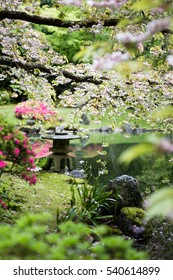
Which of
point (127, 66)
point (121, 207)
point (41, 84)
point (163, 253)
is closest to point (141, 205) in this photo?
point (121, 207)

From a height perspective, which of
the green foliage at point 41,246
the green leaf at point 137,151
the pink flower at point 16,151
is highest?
the green leaf at point 137,151

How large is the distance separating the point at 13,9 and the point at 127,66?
405 centimetres

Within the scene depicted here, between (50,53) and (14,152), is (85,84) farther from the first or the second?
(14,152)

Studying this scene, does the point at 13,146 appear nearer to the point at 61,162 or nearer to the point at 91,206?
the point at 91,206

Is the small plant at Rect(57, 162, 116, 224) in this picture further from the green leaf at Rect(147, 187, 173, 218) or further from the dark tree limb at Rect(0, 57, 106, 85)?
the green leaf at Rect(147, 187, 173, 218)

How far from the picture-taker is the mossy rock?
20.1ft

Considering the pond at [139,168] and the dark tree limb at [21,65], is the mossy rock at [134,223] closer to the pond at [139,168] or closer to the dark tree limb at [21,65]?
the pond at [139,168]

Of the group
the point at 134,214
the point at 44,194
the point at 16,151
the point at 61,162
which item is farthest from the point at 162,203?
the point at 61,162

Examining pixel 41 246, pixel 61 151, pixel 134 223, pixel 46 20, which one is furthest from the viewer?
pixel 61 151

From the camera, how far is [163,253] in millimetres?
5715

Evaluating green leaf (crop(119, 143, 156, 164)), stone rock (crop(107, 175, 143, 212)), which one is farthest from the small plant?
green leaf (crop(119, 143, 156, 164))

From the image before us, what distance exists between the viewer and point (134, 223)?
6.23 meters

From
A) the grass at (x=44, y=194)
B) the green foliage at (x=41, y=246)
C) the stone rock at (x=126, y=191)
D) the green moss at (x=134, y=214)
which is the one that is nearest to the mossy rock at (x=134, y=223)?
the green moss at (x=134, y=214)

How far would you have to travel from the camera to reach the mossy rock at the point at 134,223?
20.1 ft
